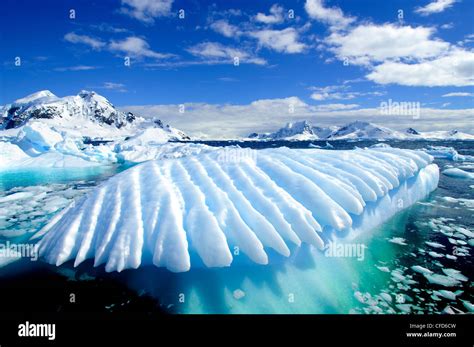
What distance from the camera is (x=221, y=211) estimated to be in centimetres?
494

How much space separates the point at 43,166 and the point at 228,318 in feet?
85.1

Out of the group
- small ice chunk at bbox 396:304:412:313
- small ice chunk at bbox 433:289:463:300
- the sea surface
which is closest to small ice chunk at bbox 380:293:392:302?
the sea surface

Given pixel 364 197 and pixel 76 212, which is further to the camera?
pixel 364 197

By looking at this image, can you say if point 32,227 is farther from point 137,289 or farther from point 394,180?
point 394,180

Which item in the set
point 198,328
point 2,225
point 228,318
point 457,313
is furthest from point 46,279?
point 457,313

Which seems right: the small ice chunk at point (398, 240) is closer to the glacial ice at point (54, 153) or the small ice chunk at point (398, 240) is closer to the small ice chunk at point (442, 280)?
the small ice chunk at point (442, 280)

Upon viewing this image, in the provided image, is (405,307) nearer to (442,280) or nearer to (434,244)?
(442,280)

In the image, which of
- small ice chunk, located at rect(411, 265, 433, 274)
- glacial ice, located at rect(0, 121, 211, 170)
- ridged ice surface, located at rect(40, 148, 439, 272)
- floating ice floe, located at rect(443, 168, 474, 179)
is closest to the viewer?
ridged ice surface, located at rect(40, 148, 439, 272)

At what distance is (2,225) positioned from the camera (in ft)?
24.8

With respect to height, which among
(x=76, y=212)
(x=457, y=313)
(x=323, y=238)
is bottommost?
(x=457, y=313)

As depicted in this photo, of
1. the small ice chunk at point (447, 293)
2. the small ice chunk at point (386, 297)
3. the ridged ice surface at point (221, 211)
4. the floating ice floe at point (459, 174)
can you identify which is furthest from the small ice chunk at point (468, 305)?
the floating ice floe at point (459, 174)

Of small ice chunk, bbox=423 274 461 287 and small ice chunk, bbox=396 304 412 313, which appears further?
small ice chunk, bbox=423 274 461 287

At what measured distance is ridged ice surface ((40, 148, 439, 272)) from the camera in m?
4.40

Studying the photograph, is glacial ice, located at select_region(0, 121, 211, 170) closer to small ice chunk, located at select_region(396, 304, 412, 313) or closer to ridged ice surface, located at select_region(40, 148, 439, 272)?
ridged ice surface, located at select_region(40, 148, 439, 272)
